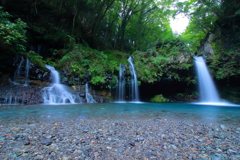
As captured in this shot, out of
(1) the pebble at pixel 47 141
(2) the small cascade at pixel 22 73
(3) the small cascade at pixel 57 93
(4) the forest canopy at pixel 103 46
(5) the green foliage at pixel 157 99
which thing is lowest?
(1) the pebble at pixel 47 141

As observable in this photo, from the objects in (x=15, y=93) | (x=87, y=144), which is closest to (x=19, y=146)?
(x=87, y=144)

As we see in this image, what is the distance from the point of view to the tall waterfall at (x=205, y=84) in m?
11.8

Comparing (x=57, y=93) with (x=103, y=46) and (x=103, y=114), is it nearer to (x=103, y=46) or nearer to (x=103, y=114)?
(x=103, y=114)

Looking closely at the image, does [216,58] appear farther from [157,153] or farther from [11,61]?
[11,61]

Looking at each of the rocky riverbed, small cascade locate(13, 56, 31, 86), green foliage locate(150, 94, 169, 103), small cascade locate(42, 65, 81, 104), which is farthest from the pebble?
green foliage locate(150, 94, 169, 103)

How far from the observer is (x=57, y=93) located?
8.13 m

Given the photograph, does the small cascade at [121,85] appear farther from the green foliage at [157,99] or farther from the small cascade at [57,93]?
the small cascade at [57,93]

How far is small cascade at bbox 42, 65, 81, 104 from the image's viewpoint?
776cm

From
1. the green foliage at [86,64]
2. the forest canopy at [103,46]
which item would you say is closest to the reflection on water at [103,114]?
the green foliage at [86,64]

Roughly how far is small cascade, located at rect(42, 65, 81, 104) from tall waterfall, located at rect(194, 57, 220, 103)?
10.9m

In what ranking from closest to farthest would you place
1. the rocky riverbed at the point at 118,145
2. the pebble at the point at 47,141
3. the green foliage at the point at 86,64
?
the rocky riverbed at the point at 118,145 → the pebble at the point at 47,141 → the green foliage at the point at 86,64

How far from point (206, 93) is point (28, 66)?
15.2m

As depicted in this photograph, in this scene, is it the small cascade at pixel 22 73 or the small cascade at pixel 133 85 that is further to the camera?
the small cascade at pixel 133 85

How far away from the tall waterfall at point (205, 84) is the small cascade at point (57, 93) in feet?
35.9
